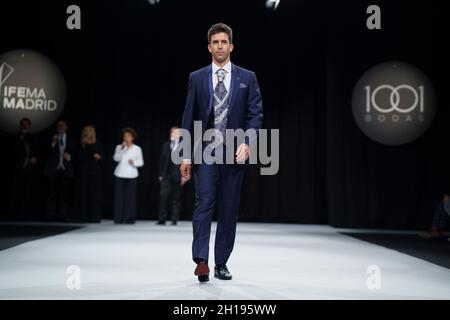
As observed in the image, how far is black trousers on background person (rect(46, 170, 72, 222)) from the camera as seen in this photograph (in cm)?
843

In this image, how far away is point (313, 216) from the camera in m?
8.95

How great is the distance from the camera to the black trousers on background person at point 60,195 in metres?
8.43

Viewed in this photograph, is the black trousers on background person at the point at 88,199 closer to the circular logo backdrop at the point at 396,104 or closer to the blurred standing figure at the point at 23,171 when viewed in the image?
the blurred standing figure at the point at 23,171

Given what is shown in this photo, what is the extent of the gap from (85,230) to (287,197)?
311 cm

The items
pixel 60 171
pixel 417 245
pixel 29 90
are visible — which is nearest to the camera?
pixel 417 245

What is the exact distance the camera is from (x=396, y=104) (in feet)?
25.6

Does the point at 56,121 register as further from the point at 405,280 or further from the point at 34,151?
the point at 405,280

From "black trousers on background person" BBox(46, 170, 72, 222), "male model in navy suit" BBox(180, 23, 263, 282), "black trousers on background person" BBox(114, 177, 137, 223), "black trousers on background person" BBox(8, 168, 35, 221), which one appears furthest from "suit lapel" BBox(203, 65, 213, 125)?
"black trousers on background person" BBox(8, 168, 35, 221)

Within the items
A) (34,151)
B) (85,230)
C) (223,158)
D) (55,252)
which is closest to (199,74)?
(223,158)

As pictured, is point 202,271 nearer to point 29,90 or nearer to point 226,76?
point 226,76

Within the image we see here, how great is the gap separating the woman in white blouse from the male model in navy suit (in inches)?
202

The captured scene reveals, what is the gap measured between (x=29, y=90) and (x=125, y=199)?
81.5 inches

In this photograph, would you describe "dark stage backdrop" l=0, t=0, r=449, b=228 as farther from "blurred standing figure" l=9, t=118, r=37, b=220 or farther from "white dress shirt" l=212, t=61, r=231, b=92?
"white dress shirt" l=212, t=61, r=231, b=92

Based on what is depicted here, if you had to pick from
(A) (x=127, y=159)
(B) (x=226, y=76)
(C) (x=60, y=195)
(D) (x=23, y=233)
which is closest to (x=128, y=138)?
(A) (x=127, y=159)
